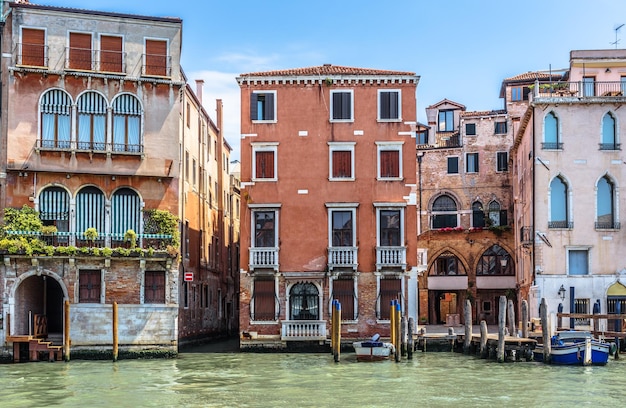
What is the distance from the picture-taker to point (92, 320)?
30453 millimetres

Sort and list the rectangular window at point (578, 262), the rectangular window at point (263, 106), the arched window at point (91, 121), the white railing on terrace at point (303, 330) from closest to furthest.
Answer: the arched window at point (91, 121)
the white railing on terrace at point (303, 330)
the rectangular window at point (263, 106)
the rectangular window at point (578, 262)

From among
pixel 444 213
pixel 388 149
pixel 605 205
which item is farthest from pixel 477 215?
pixel 388 149

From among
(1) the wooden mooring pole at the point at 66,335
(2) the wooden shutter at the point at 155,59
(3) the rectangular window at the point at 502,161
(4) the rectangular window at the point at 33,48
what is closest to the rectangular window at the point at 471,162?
(3) the rectangular window at the point at 502,161

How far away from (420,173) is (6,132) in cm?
2478

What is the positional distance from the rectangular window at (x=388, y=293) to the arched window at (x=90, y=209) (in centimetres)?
999

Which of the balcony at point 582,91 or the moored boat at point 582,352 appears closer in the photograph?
the moored boat at point 582,352

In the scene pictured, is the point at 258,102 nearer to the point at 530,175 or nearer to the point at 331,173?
the point at 331,173

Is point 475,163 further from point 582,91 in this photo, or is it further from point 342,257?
point 342,257

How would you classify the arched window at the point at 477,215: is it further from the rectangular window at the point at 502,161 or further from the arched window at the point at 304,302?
the arched window at the point at 304,302

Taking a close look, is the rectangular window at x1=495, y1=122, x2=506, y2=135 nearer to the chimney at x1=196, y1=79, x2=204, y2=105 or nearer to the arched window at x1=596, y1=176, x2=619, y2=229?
the arched window at x1=596, y1=176, x2=619, y2=229

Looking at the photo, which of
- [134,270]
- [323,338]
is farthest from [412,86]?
[134,270]

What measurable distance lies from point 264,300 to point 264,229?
255cm

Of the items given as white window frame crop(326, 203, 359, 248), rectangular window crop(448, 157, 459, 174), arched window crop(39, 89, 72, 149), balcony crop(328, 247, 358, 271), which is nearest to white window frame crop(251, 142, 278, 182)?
white window frame crop(326, 203, 359, 248)

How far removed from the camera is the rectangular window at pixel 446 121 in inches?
2079
